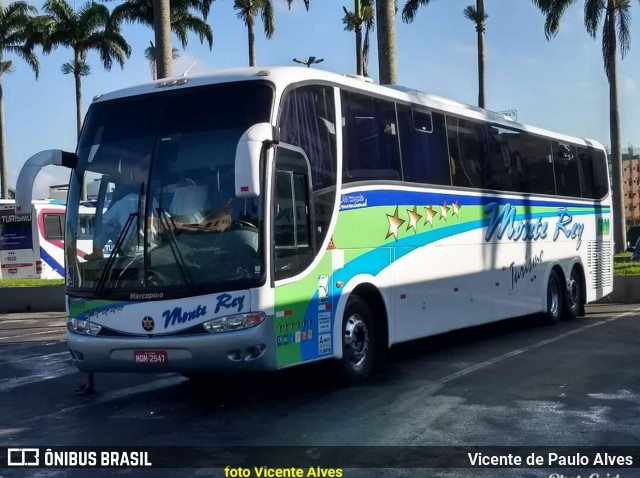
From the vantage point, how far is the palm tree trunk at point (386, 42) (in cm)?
1954

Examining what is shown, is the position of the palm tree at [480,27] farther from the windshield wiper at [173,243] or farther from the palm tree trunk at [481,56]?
the windshield wiper at [173,243]

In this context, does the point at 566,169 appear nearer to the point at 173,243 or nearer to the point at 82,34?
the point at 173,243

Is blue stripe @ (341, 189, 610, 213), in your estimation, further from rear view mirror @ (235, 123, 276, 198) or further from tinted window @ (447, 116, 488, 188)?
rear view mirror @ (235, 123, 276, 198)

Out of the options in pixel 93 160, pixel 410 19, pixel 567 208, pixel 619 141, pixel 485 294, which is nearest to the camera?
pixel 93 160

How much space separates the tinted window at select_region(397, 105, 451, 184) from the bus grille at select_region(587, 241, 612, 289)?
24.0 ft

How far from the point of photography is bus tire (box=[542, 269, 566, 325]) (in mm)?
17078

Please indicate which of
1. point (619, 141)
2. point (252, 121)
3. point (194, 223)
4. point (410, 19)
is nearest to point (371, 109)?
point (252, 121)

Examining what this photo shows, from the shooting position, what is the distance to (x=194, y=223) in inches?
348

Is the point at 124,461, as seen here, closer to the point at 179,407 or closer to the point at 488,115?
the point at 179,407

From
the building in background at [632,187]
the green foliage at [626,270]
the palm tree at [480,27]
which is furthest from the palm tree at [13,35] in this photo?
the building in background at [632,187]

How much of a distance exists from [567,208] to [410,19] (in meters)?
20.5

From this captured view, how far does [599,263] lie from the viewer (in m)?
19.5

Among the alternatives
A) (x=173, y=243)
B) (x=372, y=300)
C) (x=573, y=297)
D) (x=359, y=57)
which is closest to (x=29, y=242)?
(x=359, y=57)

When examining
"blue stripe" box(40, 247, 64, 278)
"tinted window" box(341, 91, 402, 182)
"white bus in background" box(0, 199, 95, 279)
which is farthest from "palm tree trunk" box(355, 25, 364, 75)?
"tinted window" box(341, 91, 402, 182)
